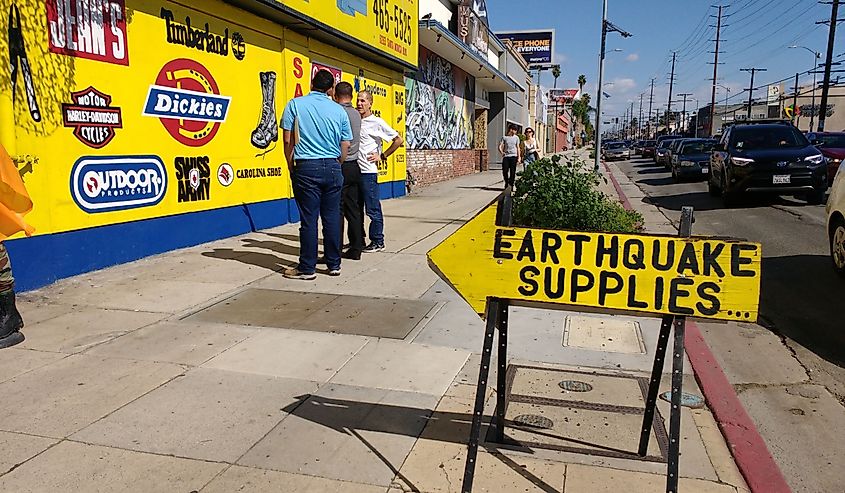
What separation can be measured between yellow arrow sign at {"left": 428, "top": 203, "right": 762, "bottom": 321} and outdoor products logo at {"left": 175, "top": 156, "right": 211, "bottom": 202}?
600 centimetres

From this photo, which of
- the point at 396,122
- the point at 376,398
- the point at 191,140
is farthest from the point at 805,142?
the point at 376,398

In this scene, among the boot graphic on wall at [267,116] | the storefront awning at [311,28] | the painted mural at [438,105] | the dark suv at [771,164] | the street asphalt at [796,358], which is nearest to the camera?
the street asphalt at [796,358]

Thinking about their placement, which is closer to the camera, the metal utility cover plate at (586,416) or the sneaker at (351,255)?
the metal utility cover plate at (586,416)

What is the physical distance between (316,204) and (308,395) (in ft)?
9.90

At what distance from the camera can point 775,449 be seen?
363cm

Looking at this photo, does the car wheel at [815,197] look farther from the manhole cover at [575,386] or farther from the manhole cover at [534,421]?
the manhole cover at [534,421]

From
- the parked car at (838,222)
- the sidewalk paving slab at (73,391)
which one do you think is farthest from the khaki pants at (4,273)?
the parked car at (838,222)

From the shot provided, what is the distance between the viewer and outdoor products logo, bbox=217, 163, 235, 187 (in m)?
8.93

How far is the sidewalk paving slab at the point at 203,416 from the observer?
3365 millimetres

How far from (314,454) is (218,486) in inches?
19.9

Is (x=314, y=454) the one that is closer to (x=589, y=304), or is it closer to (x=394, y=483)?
(x=394, y=483)

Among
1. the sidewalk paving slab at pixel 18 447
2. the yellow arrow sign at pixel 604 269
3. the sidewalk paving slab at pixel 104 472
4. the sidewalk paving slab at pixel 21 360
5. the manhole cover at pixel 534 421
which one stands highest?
the yellow arrow sign at pixel 604 269

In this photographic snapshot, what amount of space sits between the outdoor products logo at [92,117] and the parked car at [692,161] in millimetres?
19183

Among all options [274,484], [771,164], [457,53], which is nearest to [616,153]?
[457,53]
